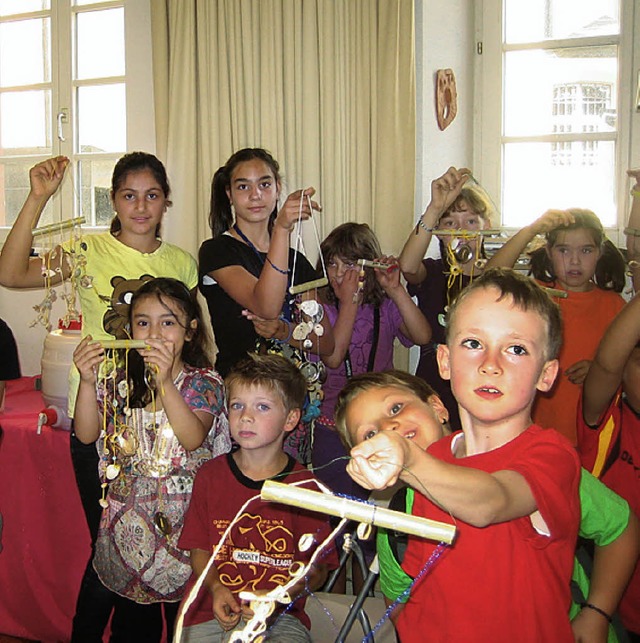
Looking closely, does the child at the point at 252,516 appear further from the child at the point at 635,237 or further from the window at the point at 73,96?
the window at the point at 73,96

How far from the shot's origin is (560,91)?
251cm

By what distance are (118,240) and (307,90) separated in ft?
3.18

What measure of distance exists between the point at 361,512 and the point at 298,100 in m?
2.03

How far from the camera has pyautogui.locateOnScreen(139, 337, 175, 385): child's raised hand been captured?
4.82 ft

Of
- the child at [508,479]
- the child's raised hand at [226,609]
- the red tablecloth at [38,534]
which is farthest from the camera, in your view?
the red tablecloth at [38,534]

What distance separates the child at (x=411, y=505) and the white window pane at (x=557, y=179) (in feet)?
4.95

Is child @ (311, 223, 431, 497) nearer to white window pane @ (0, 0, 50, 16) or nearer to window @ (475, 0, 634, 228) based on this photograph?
window @ (475, 0, 634, 228)

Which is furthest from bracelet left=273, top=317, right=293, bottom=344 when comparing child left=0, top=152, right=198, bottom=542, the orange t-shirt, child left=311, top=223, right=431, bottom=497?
the orange t-shirt

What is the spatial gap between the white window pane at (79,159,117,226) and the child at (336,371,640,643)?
6.86 ft

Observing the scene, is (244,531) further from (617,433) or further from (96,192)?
(96,192)

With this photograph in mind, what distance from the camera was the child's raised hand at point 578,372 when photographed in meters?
1.65

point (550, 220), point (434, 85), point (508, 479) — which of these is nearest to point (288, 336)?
point (550, 220)

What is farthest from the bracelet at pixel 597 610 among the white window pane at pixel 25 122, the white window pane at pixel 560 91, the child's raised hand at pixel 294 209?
the white window pane at pixel 25 122

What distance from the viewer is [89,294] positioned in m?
1.72
